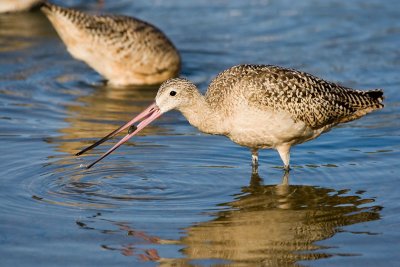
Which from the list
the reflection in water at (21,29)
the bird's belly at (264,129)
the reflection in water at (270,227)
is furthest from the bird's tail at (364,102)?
the reflection in water at (21,29)

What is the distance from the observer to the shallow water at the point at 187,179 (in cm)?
588

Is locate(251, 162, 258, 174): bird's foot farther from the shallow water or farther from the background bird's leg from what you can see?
the background bird's leg

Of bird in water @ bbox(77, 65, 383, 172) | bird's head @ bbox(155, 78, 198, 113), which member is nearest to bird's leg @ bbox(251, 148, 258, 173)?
bird in water @ bbox(77, 65, 383, 172)

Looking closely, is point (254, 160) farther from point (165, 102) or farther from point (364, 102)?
point (364, 102)

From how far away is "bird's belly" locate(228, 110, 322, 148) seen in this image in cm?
733

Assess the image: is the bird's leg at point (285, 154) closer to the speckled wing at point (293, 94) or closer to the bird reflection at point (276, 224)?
the bird reflection at point (276, 224)

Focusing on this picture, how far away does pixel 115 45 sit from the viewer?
1102 cm

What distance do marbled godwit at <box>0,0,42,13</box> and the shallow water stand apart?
2.22 meters

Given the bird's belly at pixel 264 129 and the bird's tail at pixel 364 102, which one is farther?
the bird's tail at pixel 364 102

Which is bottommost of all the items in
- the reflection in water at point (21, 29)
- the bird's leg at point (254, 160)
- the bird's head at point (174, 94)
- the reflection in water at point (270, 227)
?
the reflection in water at point (270, 227)

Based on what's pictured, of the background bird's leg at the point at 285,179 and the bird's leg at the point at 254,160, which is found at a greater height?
the bird's leg at the point at 254,160

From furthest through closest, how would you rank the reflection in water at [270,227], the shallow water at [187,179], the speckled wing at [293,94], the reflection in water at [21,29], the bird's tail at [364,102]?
the reflection in water at [21,29] → the bird's tail at [364,102] → the speckled wing at [293,94] → the shallow water at [187,179] → the reflection in water at [270,227]

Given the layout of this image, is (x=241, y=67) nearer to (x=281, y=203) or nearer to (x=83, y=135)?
(x=281, y=203)

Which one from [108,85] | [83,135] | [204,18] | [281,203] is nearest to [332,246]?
[281,203]
